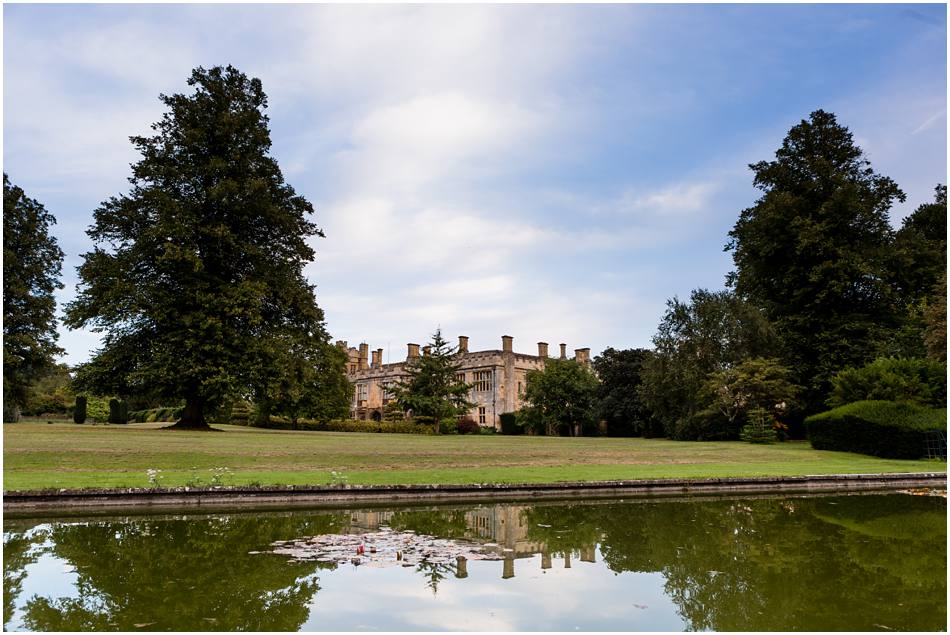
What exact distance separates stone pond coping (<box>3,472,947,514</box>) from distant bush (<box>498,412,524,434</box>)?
123 ft

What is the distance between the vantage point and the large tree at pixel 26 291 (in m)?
28.0

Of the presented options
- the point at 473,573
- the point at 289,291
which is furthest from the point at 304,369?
the point at 473,573

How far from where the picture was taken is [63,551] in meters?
6.64

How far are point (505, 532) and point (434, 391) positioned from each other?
37.9 m

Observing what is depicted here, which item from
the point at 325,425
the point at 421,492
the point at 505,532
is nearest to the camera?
the point at 505,532

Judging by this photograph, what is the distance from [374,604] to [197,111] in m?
26.2

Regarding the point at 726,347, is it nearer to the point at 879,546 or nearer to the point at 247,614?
the point at 879,546

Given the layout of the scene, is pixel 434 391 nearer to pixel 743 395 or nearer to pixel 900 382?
pixel 743 395

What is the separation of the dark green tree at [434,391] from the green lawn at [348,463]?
74.6 ft

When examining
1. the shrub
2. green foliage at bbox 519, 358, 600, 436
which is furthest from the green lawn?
the shrub

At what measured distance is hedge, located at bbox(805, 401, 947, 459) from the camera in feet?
68.8

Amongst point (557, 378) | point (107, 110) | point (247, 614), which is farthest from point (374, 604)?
point (557, 378)

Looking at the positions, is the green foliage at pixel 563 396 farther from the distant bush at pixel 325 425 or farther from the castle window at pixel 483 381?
the castle window at pixel 483 381

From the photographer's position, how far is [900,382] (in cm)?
2312
